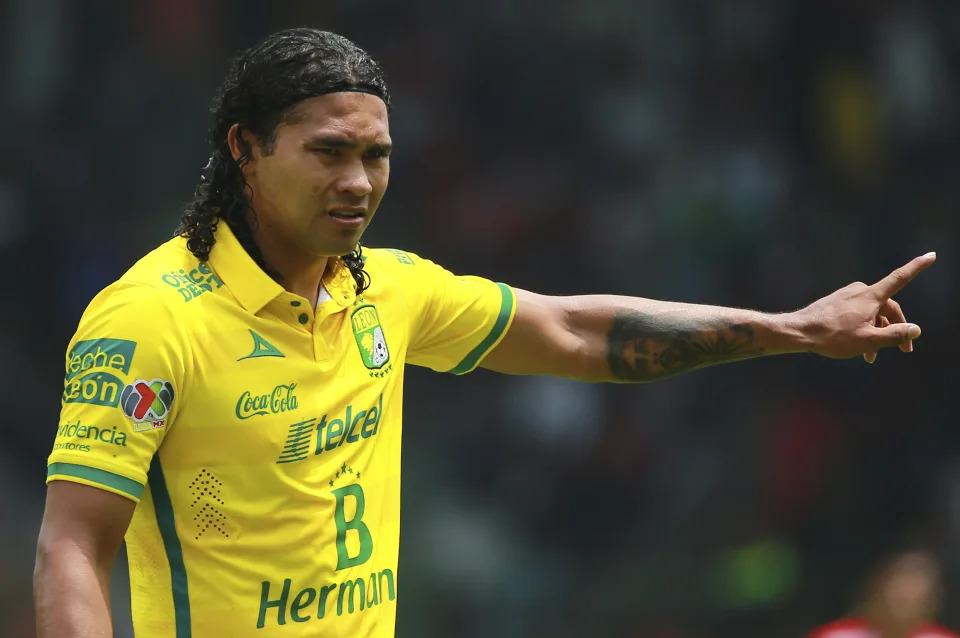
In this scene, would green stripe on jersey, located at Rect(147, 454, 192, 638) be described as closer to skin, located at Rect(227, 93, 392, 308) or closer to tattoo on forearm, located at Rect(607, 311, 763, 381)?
skin, located at Rect(227, 93, 392, 308)

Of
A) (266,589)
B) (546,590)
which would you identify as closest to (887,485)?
(546,590)

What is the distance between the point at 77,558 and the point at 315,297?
0.84 metres

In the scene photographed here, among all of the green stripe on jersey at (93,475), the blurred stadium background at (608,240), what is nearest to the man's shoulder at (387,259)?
the green stripe on jersey at (93,475)

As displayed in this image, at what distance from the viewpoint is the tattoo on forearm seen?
3582mm

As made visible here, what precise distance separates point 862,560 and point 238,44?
4840 mm

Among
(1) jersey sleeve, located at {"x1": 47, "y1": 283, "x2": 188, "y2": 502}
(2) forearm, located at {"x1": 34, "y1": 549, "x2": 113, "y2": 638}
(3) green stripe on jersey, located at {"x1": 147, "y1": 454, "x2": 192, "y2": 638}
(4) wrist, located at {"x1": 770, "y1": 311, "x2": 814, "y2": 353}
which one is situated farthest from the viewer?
(4) wrist, located at {"x1": 770, "y1": 311, "x2": 814, "y2": 353}

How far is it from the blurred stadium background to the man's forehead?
14.8ft

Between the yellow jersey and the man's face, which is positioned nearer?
the yellow jersey

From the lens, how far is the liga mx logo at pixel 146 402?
8.64ft

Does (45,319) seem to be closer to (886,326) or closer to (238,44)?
(238,44)

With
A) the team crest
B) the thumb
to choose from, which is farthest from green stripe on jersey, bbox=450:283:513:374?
the thumb

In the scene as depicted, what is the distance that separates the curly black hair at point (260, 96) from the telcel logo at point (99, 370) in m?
0.39

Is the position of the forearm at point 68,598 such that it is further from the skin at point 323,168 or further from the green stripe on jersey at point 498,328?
the green stripe on jersey at point 498,328

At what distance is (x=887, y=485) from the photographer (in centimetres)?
762
